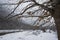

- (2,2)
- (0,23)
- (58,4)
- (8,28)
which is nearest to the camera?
(58,4)

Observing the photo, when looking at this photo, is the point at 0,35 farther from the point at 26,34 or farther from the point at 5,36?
the point at 26,34

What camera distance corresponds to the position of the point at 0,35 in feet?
13.5

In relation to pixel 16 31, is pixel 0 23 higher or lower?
higher

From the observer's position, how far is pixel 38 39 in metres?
4.09

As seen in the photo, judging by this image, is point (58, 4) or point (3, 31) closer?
point (58, 4)

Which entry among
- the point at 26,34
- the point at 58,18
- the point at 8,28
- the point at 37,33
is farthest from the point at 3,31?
the point at 58,18

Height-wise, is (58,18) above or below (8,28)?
→ above

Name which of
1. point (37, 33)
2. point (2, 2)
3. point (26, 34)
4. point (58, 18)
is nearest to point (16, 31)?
point (26, 34)

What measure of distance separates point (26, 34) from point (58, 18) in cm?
296

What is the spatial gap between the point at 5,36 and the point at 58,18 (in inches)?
118

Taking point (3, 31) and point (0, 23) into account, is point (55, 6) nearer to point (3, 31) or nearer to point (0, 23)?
point (0, 23)

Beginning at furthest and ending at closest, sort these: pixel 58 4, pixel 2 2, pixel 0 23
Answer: pixel 0 23, pixel 2 2, pixel 58 4

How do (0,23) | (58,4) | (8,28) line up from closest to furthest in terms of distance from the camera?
(58,4) < (0,23) < (8,28)

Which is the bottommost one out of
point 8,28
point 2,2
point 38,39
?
point 38,39
